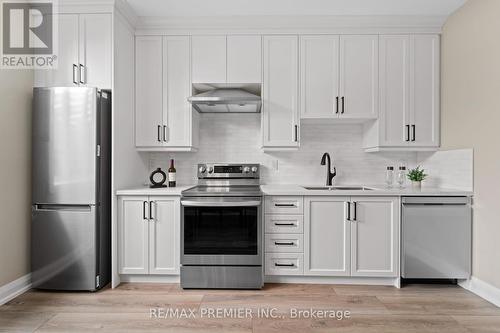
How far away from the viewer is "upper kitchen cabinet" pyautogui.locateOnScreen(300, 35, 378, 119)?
338 centimetres

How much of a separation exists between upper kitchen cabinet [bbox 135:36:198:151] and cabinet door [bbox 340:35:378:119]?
1.55m

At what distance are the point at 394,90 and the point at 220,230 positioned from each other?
7.10 ft

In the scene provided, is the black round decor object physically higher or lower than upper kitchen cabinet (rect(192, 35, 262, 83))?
lower

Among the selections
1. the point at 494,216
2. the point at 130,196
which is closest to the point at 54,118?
the point at 130,196

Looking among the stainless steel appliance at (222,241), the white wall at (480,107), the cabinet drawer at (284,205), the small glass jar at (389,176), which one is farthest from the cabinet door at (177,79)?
the white wall at (480,107)

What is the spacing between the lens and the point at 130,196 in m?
3.07

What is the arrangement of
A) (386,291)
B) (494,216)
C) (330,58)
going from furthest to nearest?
1. (330,58)
2. (386,291)
3. (494,216)

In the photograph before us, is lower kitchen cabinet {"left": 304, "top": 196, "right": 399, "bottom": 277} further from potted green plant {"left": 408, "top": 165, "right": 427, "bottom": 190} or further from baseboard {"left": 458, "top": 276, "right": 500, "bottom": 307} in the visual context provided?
baseboard {"left": 458, "top": 276, "right": 500, "bottom": 307}

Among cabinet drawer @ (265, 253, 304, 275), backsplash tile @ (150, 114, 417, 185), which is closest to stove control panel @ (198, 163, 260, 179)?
backsplash tile @ (150, 114, 417, 185)

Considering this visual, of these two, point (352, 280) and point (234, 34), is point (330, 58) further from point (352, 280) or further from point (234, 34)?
point (352, 280)

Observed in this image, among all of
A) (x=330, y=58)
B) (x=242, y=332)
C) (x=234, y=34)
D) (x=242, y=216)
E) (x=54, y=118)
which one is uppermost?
(x=234, y=34)

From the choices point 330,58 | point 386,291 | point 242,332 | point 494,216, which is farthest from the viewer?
point 330,58

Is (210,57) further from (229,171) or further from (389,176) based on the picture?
(389,176)

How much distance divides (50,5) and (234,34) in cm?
166
